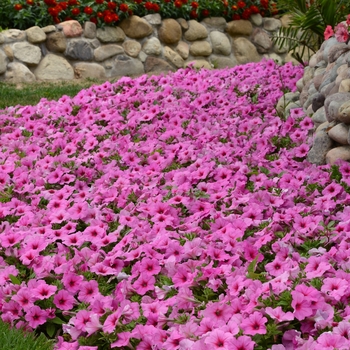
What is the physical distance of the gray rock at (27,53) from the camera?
1005 centimetres

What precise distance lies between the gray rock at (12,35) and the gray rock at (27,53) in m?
0.09

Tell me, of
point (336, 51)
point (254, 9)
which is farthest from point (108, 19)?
point (336, 51)

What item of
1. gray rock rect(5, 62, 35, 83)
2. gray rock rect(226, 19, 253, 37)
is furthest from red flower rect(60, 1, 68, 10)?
gray rock rect(226, 19, 253, 37)

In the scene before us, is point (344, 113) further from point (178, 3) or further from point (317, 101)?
point (178, 3)

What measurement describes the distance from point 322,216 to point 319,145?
46.6 inches

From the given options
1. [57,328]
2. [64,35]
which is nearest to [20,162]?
[57,328]

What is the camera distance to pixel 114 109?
6.54 m

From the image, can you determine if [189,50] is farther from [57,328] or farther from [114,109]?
[57,328]

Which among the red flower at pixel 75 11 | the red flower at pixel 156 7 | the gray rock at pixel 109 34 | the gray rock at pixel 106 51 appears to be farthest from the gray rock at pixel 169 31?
the red flower at pixel 75 11

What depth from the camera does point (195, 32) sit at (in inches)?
473

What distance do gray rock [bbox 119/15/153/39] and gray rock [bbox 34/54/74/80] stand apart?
1.34 meters

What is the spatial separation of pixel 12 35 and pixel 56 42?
0.72 meters

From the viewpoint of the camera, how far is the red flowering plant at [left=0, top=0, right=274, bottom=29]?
34.3 feet

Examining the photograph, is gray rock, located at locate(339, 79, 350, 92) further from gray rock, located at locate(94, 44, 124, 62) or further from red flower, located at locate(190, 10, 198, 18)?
red flower, located at locate(190, 10, 198, 18)
